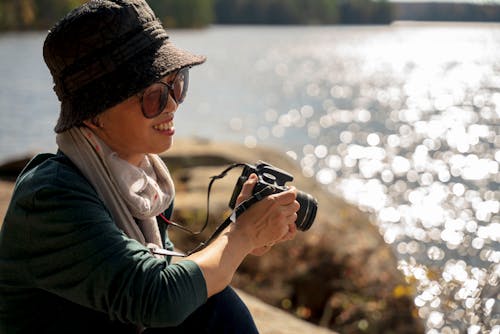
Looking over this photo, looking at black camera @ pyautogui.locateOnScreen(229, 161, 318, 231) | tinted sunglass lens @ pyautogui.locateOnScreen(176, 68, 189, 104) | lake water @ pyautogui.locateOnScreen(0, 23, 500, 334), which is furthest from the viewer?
lake water @ pyautogui.locateOnScreen(0, 23, 500, 334)

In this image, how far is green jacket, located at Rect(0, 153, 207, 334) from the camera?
186 centimetres

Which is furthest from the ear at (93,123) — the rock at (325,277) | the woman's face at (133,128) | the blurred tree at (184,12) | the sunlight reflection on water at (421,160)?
the blurred tree at (184,12)

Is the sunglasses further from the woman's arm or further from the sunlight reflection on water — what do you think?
the sunlight reflection on water

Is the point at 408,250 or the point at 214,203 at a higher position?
the point at 214,203

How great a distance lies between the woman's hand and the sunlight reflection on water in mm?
1320

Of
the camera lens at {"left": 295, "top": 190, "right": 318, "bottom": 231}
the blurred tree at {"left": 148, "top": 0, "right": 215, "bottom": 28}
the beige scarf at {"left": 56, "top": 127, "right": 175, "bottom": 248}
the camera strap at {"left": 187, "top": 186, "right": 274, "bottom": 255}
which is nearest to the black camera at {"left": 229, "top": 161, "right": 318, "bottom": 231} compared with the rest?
the camera lens at {"left": 295, "top": 190, "right": 318, "bottom": 231}

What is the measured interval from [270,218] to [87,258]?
0.56 meters

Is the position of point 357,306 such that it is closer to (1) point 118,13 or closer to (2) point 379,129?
(1) point 118,13

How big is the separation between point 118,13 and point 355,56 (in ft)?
184

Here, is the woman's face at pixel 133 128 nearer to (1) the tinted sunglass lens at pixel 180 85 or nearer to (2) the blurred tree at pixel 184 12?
(1) the tinted sunglass lens at pixel 180 85

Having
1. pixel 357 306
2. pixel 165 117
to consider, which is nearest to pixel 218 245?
pixel 165 117

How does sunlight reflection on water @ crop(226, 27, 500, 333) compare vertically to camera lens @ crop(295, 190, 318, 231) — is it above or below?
below

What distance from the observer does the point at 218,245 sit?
6.81ft

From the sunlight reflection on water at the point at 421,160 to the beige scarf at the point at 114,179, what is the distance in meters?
1.67
